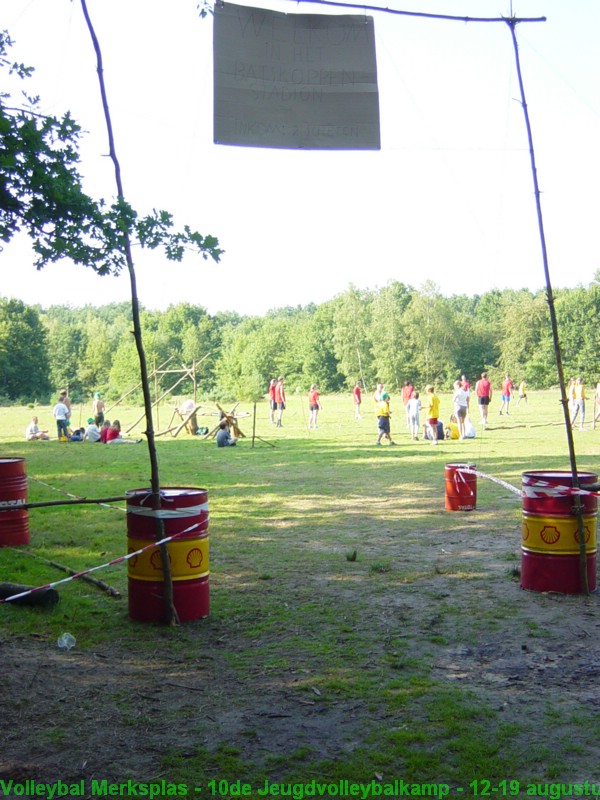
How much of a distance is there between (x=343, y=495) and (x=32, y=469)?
337 inches

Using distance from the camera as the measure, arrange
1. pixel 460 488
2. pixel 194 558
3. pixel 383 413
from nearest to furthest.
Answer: pixel 194 558, pixel 460 488, pixel 383 413

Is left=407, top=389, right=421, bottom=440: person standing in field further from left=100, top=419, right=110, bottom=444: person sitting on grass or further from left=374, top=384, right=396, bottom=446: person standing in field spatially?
left=100, top=419, right=110, bottom=444: person sitting on grass

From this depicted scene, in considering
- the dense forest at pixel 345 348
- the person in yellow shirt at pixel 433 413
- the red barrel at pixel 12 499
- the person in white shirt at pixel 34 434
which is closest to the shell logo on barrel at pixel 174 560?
the red barrel at pixel 12 499

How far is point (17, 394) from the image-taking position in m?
84.6

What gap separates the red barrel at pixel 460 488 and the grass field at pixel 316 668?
0.55 m

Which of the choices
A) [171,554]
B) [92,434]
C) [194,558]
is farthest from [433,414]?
[171,554]

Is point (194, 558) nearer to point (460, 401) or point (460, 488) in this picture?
point (460, 488)

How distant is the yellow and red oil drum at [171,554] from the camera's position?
705 cm

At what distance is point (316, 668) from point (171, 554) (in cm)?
170

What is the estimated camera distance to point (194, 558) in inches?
282

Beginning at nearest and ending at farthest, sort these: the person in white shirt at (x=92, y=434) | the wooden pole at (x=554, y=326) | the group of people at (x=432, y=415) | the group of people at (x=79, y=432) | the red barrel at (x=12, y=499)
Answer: the wooden pole at (x=554, y=326) → the red barrel at (x=12, y=499) → the group of people at (x=432, y=415) → the group of people at (x=79, y=432) → the person in white shirt at (x=92, y=434)

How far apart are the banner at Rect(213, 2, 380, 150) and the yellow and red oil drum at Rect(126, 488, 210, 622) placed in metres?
2.98

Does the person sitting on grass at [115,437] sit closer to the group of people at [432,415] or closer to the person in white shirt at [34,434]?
the person in white shirt at [34,434]

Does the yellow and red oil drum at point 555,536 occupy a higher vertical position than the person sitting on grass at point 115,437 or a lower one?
lower
